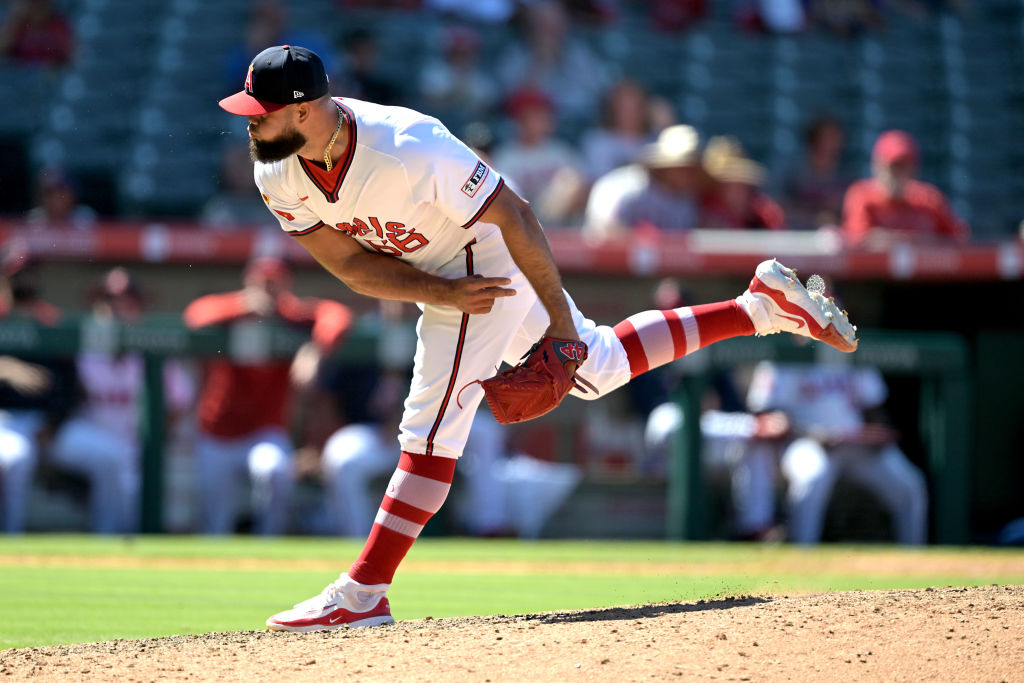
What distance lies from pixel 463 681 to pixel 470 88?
7644 mm

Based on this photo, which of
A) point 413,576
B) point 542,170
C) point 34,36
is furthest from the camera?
point 34,36

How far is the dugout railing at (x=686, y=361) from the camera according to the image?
21.8 ft

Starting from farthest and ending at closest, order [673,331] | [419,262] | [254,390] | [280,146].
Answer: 1. [254,390]
2. [673,331]
3. [419,262]
4. [280,146]

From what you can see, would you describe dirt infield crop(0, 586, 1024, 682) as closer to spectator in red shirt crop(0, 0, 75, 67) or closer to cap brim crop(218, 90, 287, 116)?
cap brim crop(218, 90, 287, 116)

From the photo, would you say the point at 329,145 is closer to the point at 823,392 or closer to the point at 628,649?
the point at 628,649

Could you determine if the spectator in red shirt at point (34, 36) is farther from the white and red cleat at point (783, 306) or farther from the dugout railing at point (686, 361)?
the white and red cleat at point (783, 306)

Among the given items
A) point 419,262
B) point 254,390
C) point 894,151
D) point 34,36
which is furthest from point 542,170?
point 419,262

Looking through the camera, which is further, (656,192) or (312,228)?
(656,192)

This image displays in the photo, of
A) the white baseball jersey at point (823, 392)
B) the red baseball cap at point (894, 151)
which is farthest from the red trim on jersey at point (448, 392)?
the red baseball cap at point (894, 151)

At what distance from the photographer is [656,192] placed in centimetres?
793

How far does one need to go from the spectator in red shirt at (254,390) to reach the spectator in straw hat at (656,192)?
1.77 metres

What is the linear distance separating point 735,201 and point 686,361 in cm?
176

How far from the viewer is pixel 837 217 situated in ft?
28.7

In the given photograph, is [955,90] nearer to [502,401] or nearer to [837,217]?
[837,217]
